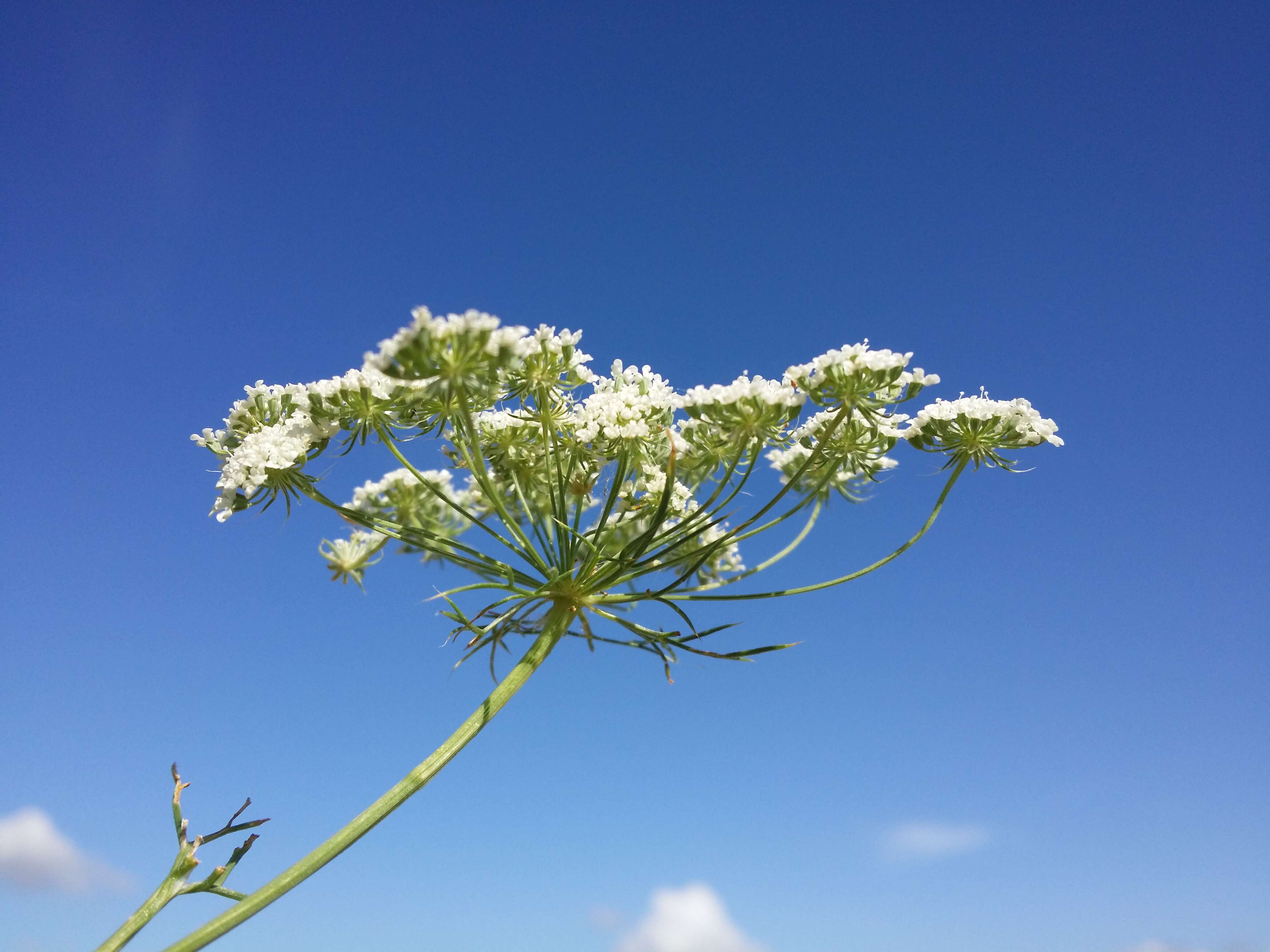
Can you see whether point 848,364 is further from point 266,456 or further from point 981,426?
point 266,456

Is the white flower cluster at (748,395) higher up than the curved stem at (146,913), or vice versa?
the white flower cluster at (748,395)

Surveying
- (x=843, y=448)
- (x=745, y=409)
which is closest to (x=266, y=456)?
(x=745, y=409)

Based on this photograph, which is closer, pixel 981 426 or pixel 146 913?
pixel 146 913

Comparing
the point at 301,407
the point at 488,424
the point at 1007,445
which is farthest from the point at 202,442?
the point at 1007,445

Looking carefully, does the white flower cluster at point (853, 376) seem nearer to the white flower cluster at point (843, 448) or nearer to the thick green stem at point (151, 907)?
→ the white flower cluster at point (843, 448)

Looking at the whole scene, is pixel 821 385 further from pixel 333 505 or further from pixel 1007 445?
pixel 333 505

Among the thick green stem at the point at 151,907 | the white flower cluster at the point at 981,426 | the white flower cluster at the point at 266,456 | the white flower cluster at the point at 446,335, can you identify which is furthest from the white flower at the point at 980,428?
the thick green stem at the point at 151,907
